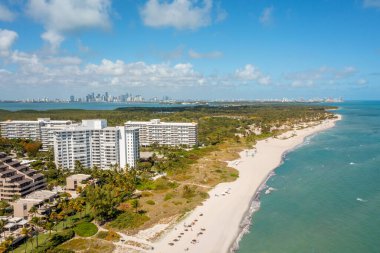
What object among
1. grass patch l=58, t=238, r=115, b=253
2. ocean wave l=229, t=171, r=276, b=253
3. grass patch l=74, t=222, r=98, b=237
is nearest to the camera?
→ grass patch l=58, t=238, r=115, b=253

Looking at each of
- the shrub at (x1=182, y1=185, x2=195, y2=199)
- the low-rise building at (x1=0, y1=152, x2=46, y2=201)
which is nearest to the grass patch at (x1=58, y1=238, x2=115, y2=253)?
the shrub at (x1=182, y1=185, x2=195, y2=199)

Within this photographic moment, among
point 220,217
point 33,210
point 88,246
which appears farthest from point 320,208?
point 33,210

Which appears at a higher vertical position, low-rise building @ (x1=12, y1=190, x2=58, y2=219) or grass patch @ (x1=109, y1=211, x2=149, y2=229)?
low-rise building @ (x1=12, y1=190, x2=58, y2=219)

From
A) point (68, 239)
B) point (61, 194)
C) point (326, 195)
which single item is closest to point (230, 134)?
point (326, 195)

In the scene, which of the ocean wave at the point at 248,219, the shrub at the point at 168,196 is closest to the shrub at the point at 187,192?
the shrub at the point at 168,196

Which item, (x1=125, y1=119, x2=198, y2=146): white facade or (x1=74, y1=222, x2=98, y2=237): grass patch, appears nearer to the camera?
(x1=74, y1=222, x2=98, y2=237): grass patch

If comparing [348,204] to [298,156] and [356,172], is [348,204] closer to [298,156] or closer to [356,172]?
[356,172]

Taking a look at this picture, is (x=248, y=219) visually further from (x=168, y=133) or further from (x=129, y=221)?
(x=168, y=133)

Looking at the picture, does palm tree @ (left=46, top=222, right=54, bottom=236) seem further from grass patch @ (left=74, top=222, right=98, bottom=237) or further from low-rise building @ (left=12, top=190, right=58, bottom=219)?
low-rise building @ (left=12, top=190, right=58, bottom=219)
